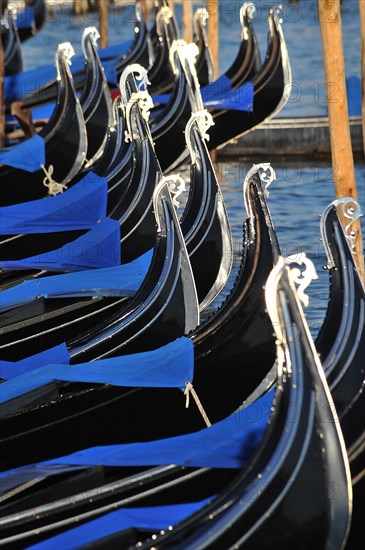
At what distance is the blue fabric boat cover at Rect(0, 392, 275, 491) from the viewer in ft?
12.3

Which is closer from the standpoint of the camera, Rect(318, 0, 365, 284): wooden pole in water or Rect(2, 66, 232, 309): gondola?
Rect(318, 0, 365, 284): wooden pole in water

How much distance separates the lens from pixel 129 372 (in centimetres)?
445

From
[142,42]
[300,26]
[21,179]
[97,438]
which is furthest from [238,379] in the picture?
[300,26]

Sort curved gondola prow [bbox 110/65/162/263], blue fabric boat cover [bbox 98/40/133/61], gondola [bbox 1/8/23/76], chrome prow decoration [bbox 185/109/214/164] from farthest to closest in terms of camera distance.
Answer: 1. gondola [bbox 1/8/23/76]
2. blue fabric boat cover [bbox 98/40/133/61]
3. curved gondola prow [bbox 110/65/162/263]
4. chrome prow decoration [bbox 185/109/214/164]

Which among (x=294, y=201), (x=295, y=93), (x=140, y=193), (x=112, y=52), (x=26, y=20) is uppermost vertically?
(x=26, y=20)

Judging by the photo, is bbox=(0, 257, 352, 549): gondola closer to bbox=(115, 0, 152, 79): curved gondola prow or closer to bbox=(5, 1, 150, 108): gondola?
bbox=(5, 1, 150, 108): gondola

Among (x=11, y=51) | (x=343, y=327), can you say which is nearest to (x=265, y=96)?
(x=11, y=51)

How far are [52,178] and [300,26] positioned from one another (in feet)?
52.3

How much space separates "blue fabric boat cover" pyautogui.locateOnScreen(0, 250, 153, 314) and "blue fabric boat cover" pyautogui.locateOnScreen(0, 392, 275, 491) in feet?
5.69

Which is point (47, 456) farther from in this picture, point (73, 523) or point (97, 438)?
point (73, 523)

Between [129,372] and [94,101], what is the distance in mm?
4563

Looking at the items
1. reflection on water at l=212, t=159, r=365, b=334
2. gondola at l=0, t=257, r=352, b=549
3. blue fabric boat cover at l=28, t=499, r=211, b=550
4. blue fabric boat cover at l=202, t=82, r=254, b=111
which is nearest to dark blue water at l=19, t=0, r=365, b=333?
reflection on water at l=212, t=159, r=365, b=334

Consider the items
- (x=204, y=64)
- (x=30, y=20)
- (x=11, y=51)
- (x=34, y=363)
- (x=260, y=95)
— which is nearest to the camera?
(x=34, y=363)

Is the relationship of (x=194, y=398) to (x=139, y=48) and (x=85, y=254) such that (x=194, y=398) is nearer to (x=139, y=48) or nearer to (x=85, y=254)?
(x=85, y=254)
